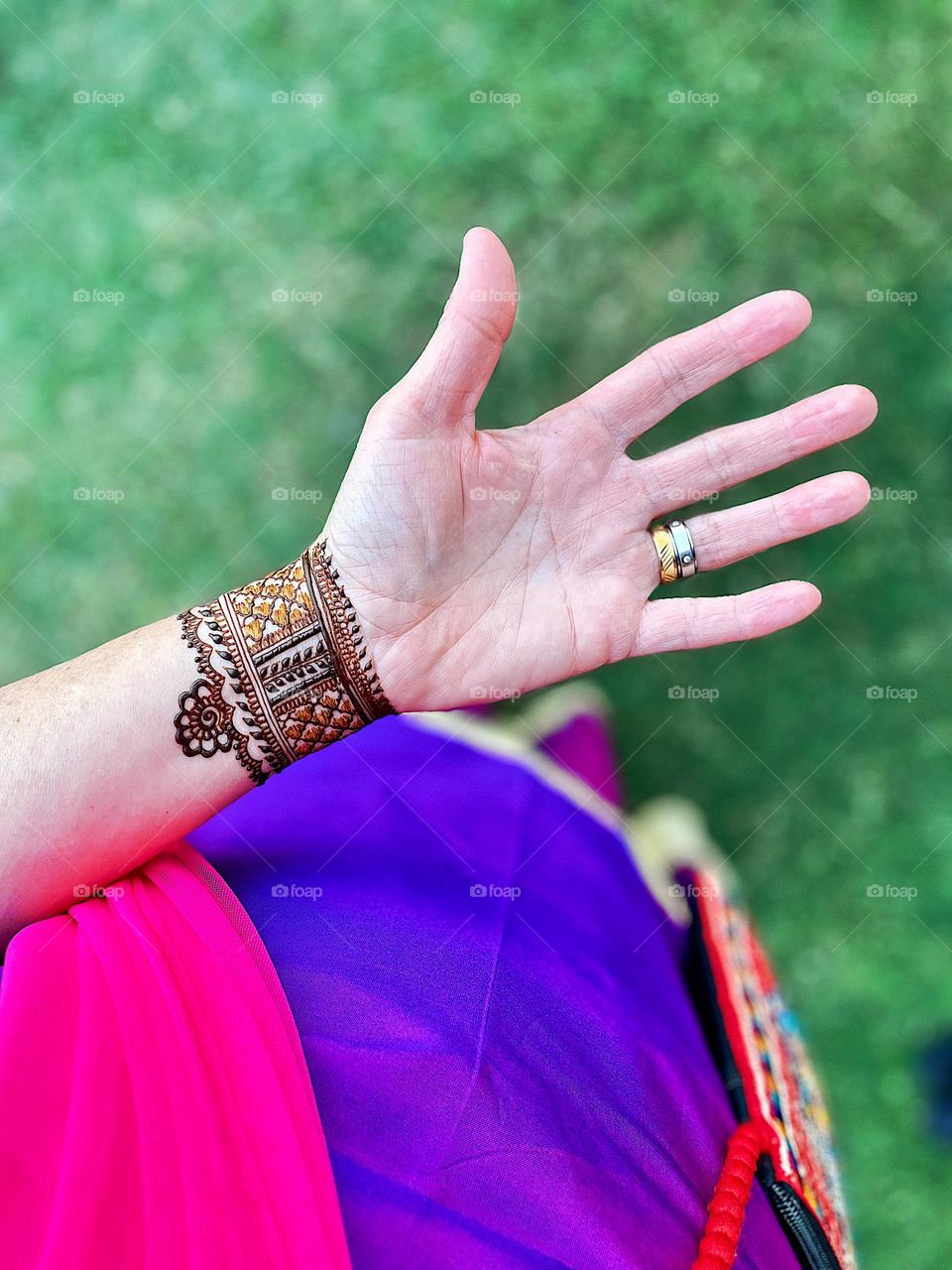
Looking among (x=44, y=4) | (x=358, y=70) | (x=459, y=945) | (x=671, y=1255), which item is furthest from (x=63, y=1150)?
(x=44, y=4)

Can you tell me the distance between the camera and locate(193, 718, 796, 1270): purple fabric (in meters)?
0.68

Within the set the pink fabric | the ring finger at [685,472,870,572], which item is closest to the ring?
the ring finger at [685,472,870,572]

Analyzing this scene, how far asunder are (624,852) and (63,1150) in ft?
2.31

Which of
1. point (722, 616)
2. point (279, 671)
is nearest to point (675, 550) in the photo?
point (722, 616)

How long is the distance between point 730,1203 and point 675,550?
554 millimetres

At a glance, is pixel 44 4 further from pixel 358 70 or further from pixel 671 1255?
pixel 671 1255

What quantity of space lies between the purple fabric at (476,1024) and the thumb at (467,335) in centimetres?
41

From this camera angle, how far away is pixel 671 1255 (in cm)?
72

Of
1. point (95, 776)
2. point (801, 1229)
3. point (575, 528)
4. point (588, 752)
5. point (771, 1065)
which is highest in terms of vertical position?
point (575, 528)

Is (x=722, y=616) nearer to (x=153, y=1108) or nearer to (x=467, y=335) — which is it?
(x=467, y=335)

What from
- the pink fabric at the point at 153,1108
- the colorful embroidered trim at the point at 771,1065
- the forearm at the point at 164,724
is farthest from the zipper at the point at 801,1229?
the forearm at the point at 164,724

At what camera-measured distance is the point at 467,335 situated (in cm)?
79

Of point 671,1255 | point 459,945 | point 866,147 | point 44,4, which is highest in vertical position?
point 44,4

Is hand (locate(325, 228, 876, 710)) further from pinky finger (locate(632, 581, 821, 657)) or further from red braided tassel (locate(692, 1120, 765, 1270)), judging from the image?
Result: red braided tassel (locate(692, 1120, 765, 1270))
